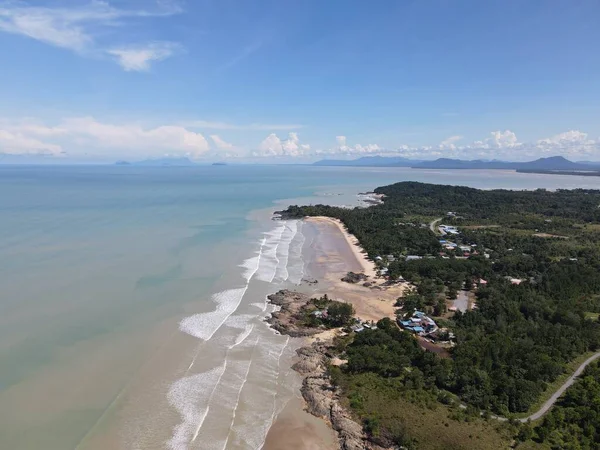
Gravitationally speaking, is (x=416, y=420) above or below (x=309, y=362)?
below

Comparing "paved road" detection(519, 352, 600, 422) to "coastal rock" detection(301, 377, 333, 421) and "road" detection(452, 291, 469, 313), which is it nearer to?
"road" detection(452, 291, 469, 313)

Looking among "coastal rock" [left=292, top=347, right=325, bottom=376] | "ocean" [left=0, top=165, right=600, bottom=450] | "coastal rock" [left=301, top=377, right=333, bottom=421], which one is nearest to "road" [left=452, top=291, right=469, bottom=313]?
"coastal rock" [left=292, top=347, right=325, bottom=376]

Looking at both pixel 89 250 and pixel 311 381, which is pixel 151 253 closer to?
pixel 89 250

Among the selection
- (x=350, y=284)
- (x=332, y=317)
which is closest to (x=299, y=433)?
(x=332, y=317)

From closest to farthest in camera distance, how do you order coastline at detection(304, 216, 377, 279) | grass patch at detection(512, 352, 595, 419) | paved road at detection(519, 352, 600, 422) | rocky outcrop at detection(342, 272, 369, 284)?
paved road at detection(519, 352, 600, 422) < grass patch at detection(512, 352, 595, 419) < rocky outcrop at detection(342, 272, 369, 284) < coastline at detection(304, 216, 377, 279)

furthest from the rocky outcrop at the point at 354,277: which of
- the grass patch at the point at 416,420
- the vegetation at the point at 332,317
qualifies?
the grass patch at the point at 416,420

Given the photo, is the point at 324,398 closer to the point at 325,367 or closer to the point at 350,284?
the point at 325,367

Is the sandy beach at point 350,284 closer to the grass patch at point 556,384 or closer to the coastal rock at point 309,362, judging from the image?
the coastal rock at point 309,362
